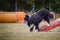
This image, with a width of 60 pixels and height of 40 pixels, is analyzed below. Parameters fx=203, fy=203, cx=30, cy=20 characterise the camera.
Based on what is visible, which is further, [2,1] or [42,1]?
[2,1]

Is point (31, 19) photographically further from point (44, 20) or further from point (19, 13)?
point (19, 13)

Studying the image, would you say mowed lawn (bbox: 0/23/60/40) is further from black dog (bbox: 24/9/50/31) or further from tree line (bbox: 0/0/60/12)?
tree line (bbox: 0/0/60/12)

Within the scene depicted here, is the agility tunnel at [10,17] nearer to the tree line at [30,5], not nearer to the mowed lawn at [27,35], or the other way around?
the tree line at [30,5]

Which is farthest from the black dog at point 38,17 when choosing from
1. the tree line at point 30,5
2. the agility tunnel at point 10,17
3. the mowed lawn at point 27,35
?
the agility tunnel at point 10,17

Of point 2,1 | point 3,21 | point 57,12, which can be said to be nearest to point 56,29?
point 57,12

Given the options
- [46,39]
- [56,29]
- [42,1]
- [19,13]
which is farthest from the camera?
[19,13]

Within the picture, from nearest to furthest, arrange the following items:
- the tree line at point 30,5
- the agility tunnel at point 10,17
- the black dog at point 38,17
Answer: the black dog at point 38,17, the tree line at point 30,5, the agility tunnel at point 10,17

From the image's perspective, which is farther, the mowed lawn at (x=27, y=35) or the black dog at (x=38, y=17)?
the black dog at (x=38, y=17)

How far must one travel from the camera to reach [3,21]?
8.54 meters

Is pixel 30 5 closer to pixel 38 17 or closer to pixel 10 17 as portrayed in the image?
pixel 10 17

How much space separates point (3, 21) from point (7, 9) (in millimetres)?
969

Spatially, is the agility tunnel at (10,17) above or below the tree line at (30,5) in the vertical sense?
below

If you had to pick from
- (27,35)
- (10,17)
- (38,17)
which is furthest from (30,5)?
(27,35)

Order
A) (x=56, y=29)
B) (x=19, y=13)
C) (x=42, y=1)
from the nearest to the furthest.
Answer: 1. (x=56, y=29)
2. (x=42, y=1)
3. (x=19, y=13)
